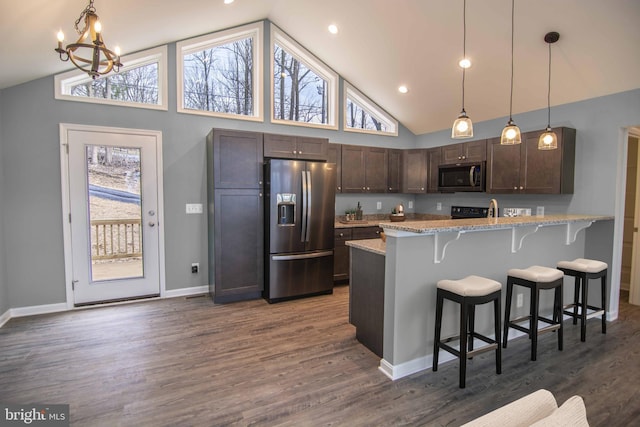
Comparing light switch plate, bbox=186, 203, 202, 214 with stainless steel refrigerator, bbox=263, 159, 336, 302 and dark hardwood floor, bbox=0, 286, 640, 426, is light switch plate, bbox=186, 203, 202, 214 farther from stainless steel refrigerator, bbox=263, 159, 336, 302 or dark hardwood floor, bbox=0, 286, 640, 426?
dark hardwood floor, bbox=0, 286, 640, 426

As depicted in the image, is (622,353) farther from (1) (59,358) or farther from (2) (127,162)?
(2) (127,162)

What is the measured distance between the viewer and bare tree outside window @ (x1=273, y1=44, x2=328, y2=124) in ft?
16.6

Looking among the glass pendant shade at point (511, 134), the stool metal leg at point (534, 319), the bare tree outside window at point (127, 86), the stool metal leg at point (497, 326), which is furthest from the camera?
the bare tree outside window at point (127, 86)

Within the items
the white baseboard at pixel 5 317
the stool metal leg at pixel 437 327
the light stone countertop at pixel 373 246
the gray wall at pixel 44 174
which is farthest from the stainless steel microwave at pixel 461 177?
the white baseboard at pixel 5 317

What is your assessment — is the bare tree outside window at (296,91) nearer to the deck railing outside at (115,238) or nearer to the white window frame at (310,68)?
the white window frame at (310,68)

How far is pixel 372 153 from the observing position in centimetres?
555

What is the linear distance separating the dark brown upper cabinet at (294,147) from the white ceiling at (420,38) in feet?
4.62

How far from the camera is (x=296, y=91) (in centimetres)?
523

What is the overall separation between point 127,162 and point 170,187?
561 millimetres

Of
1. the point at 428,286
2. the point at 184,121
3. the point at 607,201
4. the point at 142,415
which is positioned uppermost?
the point at 184,121

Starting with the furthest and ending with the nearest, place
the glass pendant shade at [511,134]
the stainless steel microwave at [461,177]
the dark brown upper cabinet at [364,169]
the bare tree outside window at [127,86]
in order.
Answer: the dark brown upper cabinet at [364,169]
the stainless steel microwave at [461,177]
the bare tree outside window at [127,86]
the glass pendant shade at [511,134]

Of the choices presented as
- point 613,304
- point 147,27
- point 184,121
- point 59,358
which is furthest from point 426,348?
point 147,27

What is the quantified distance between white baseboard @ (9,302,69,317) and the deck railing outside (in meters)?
0.63

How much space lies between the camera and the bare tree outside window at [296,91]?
505 cm
